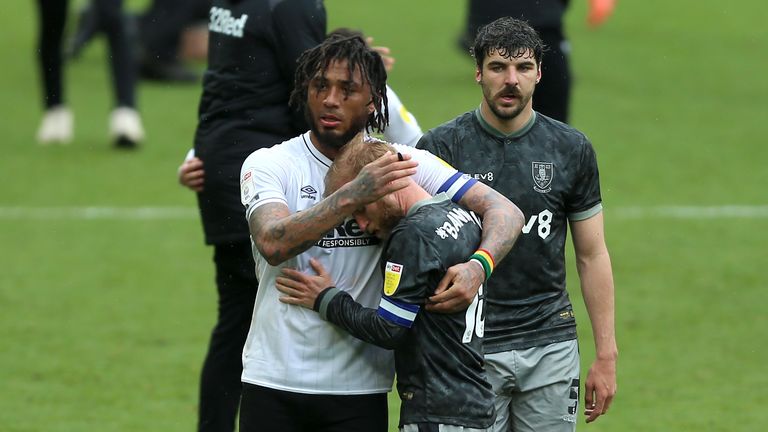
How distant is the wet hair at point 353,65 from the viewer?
15.6 feet

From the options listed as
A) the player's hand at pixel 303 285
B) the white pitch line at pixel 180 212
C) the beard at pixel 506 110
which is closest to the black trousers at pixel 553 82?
the beard at pixel 506 110

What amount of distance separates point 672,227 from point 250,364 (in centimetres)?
701

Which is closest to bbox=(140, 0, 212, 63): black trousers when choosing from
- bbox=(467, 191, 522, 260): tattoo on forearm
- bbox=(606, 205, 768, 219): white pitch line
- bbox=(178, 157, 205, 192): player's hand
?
bbox=(606, 205, 768, 219): white pitch line

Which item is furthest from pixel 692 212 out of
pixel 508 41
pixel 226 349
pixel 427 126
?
pixel 508 41

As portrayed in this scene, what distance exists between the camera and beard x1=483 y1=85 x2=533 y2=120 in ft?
16.5

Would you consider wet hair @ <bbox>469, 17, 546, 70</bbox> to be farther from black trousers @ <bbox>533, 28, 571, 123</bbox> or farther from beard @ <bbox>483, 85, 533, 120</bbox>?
black trousers @ <bbox>533, 28, 571, 123</bbox>

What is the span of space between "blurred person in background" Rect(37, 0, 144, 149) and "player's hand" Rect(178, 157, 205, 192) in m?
6.52

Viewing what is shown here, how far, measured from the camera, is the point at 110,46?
12617mm

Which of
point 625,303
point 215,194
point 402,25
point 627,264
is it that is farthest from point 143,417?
point 402,25

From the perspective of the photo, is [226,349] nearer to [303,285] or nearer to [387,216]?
[303,285]

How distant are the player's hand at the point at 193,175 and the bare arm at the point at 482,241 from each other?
183 cm

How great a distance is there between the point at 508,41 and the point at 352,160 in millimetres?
844

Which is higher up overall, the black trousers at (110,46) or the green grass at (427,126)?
the black trousers at (110,46)

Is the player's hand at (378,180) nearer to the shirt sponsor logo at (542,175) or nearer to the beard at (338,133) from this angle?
the beard at (338,133)
